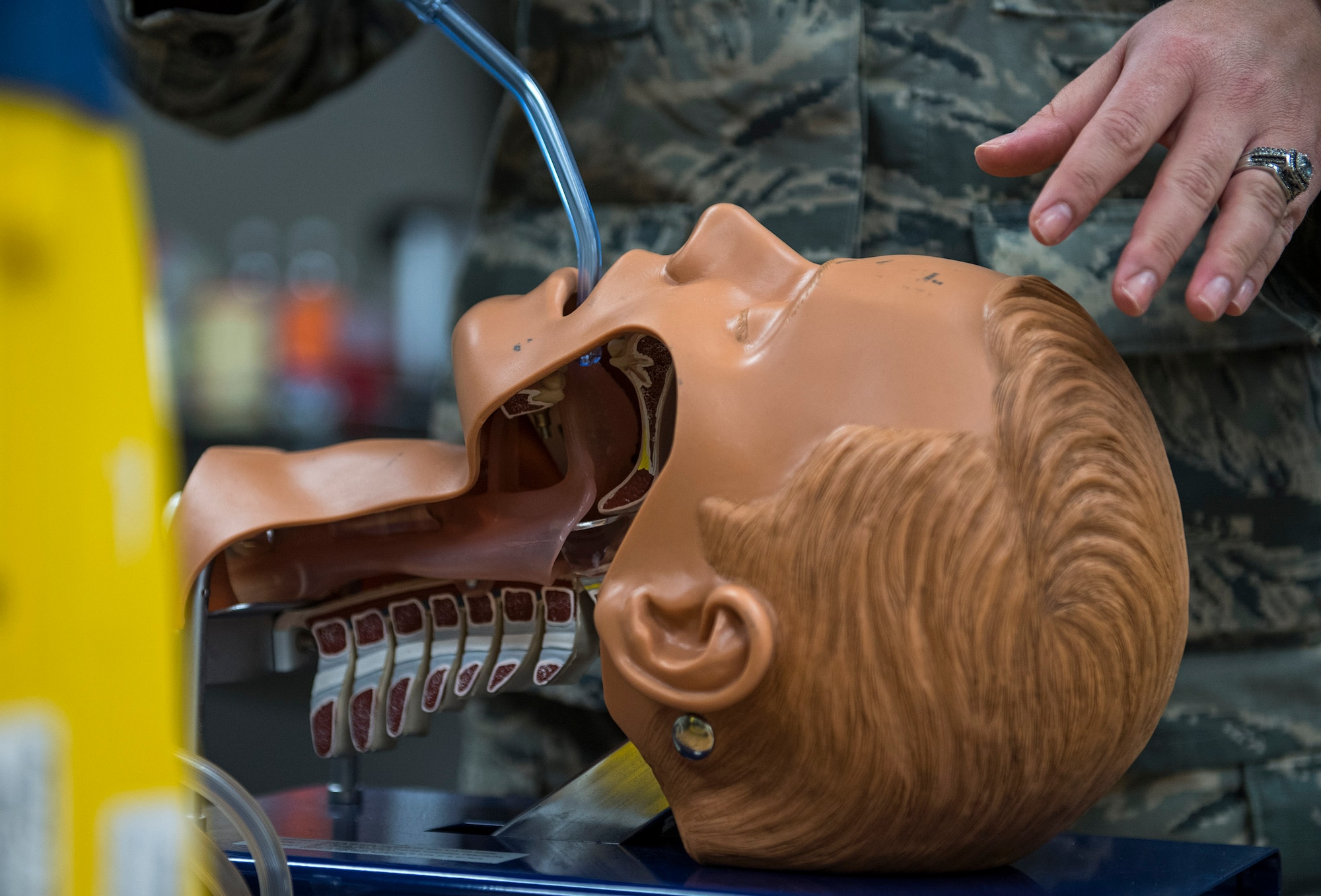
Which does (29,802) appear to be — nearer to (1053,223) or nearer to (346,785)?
(1053,223)

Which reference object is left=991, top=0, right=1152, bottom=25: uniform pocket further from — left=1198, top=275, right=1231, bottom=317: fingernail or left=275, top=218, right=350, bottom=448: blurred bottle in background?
left=275, top=218, right=350, bottom=448: blurred bottle in background

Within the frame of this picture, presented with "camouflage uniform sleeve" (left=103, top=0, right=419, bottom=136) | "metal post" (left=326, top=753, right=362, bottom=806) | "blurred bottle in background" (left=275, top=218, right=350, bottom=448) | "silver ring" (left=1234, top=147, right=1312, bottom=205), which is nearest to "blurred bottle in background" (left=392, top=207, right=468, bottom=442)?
"blurred bottle in background" (left=275, top=218, right=350, bottom=448)

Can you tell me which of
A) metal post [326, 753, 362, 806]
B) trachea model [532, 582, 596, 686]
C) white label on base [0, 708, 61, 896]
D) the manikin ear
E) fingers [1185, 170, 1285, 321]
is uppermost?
fingers [1185, 170, 1285, 321]

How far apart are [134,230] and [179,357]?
2340 mm

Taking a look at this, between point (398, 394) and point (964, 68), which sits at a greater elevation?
point (964, 68)

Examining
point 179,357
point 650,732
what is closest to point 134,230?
point 650,732

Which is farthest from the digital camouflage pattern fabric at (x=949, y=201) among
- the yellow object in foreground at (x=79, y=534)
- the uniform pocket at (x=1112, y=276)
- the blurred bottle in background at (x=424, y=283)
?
the blurred bottle in background at (x=424, y=283)

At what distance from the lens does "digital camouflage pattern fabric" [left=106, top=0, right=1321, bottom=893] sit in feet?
3.02

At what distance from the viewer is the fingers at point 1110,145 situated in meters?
0.61

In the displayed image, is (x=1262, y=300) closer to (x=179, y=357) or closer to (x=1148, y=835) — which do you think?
(x=1148, y=835)

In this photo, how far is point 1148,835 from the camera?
3.02 ft

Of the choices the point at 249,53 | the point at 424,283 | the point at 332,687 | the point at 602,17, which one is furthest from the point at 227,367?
the point at 332,687

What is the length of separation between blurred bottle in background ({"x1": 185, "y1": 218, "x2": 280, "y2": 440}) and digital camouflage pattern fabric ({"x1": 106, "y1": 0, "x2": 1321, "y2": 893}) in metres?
1.33

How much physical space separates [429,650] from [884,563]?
0.35 m
